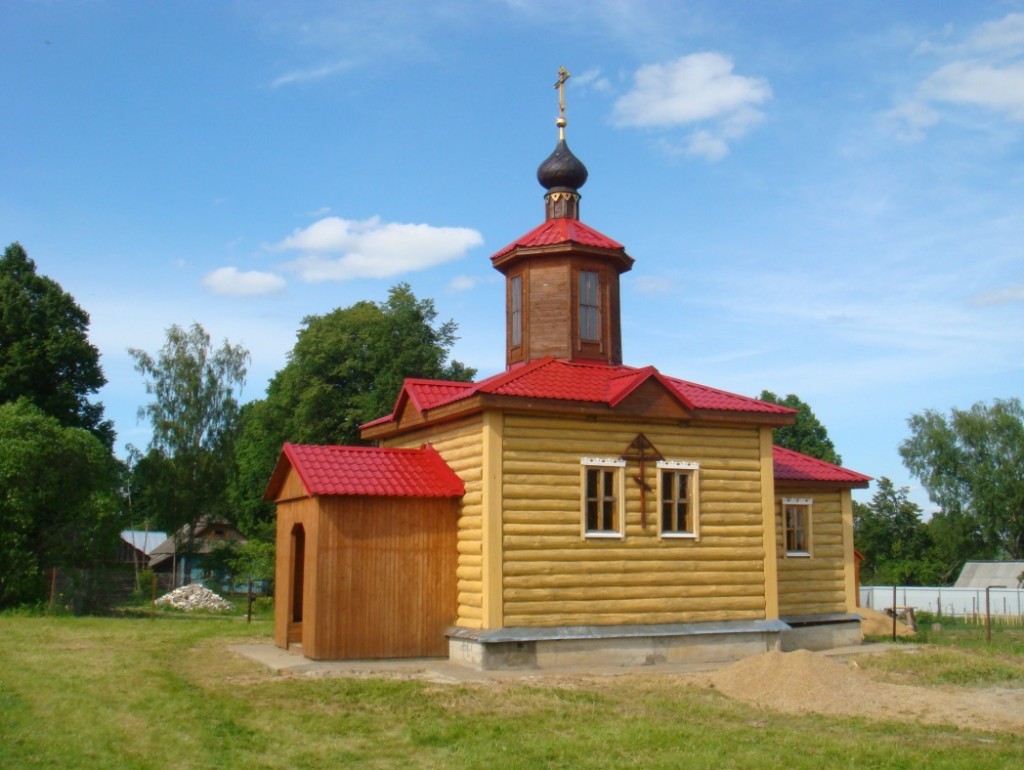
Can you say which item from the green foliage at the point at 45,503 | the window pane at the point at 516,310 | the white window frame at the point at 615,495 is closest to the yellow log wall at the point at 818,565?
the white window frame at the point at 615,495

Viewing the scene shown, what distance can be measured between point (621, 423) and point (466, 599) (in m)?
3.91

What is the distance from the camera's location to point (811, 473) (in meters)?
21.4

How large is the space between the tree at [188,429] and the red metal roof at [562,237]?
27231mm

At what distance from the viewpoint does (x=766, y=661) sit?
45.9 ft

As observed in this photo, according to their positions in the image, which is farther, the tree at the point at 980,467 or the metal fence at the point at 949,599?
the tree at the point at 980,467

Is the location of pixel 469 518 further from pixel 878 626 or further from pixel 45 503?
pixel 45 503

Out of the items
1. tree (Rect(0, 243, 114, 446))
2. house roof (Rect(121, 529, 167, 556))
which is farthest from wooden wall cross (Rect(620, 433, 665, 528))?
house roof (Rect(121, 529, 167, 556))

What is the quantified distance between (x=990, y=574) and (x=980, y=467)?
906 centimetres

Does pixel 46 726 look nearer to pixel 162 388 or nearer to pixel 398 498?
pixel 398 498

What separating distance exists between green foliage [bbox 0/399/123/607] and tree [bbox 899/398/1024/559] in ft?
156

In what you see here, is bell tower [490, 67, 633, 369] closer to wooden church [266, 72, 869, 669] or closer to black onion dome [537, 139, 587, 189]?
wooden church [266, 72, 869, 669]

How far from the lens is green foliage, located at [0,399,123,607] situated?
25125 millimetres

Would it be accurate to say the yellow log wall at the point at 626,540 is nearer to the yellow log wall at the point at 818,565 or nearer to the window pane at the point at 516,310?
Result: the yellow log wall at the point at 818,565

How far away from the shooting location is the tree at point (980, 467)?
57.7 m
